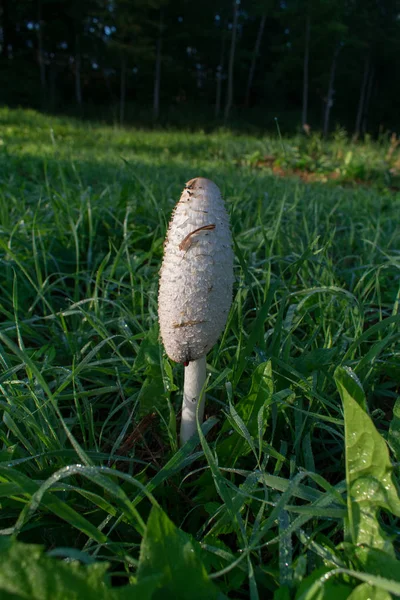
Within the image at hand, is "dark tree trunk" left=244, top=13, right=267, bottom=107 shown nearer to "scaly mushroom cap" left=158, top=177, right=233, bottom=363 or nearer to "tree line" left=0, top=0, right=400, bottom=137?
"tree line" left=0, top=0, right=400, bottom=137

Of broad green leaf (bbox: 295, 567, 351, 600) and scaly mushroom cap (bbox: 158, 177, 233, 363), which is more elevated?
scaly mushroom cap (bbox: 158, 177, 233, 363)

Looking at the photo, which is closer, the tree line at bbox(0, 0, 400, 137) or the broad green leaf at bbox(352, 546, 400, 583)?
the broad green leaf at bbox(352, 546, 400, 583)

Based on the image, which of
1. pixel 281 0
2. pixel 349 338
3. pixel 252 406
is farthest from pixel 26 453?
pixel 281 0

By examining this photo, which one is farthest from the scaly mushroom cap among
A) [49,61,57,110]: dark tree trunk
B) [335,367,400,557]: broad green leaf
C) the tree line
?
[49,61,57,110]: dark tree trunk

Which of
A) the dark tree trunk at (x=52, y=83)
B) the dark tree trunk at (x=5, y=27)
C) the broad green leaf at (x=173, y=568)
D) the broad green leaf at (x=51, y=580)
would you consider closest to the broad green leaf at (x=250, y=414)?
the broad green leaf at (x=173, y=568)

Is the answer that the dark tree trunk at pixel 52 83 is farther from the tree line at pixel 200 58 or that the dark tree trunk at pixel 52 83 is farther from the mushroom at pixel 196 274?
the mushroom at pixel 196 274

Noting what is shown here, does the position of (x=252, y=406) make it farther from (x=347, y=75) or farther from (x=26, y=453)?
(x=347, y=75)
